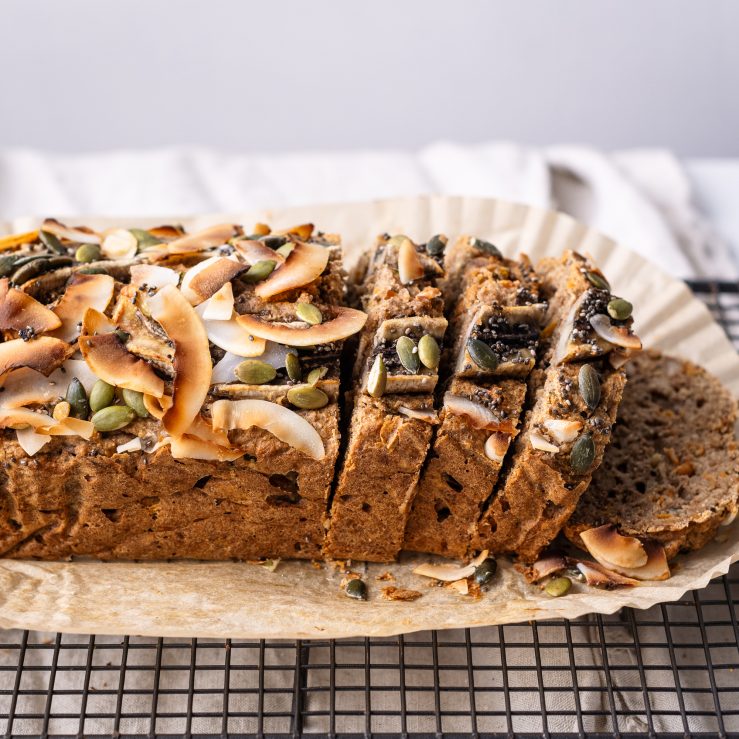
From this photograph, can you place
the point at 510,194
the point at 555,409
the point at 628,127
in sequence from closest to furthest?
the point at 555,409, the point at 510,194, the point at 628,127

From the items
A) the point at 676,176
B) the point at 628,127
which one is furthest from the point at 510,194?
the point at 628,127

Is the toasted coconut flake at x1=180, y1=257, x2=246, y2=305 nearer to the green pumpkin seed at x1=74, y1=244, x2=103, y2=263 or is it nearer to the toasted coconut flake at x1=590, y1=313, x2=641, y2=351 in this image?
the green pumpkin seed at x1=74, y1=244, x2=103, y2=263

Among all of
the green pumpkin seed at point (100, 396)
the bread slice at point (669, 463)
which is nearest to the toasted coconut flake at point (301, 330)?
Answer: the green pumpkin seed at point (100, 396)

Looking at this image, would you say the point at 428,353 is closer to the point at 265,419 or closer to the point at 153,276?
the point at 265,419

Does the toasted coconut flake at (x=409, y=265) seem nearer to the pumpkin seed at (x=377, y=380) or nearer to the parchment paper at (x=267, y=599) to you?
the pumpkin seed at (x=377, y=380)

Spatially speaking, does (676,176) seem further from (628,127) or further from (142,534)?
(142,534)
